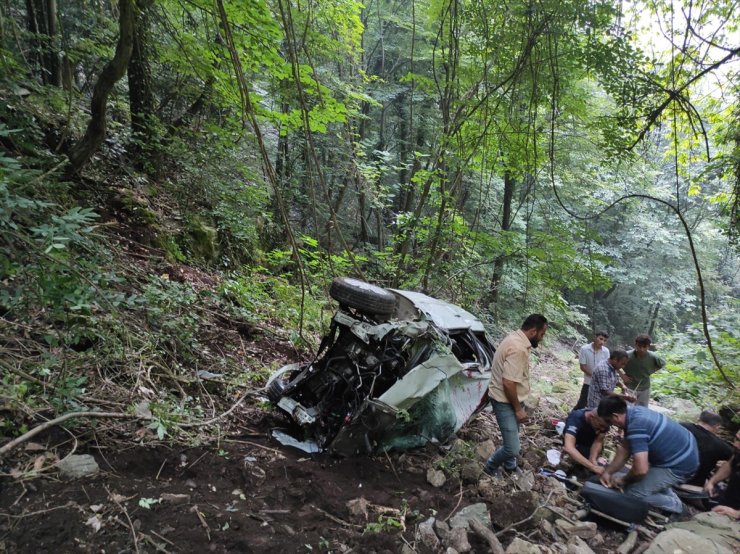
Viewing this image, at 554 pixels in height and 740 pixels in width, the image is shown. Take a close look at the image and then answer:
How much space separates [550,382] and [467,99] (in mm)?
7116

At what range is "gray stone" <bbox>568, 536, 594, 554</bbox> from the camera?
3195 millimetres

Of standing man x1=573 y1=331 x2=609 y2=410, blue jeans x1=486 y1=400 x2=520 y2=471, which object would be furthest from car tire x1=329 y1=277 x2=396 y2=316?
standing man x1=573 y1=331 x2=609 y2=410

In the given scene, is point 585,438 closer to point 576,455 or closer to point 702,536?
point 576,455

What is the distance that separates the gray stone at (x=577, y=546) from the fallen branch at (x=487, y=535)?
0.63m

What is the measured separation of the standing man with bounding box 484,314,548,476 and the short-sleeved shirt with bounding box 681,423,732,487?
6.88 ft

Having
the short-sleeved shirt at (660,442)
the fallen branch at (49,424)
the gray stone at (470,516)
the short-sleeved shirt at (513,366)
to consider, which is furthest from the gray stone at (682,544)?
the fallen branch at (49,424)

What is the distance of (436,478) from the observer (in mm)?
3799

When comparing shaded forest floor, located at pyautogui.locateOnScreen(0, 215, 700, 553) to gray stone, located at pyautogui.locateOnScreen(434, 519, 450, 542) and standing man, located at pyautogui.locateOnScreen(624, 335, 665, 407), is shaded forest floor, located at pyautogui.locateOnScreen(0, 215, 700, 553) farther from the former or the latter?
standing man, located at pyautogui.locateOnScreen(624, 335, 665, 407)

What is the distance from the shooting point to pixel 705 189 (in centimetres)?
1875

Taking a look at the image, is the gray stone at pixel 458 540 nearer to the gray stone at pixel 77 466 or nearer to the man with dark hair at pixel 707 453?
the gray stone at pixel 77 466

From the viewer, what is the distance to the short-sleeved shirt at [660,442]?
3.83m

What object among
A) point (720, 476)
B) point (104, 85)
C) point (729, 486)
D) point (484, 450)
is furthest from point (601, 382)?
point (104, 85)

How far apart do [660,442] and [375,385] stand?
2.67 metres

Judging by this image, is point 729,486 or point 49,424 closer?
point 49,424
